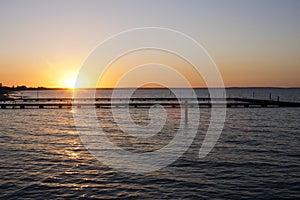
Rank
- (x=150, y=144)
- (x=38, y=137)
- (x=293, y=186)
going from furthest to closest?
1. (x=38, y=137)
2. (x=150, y=144)
3. (x=293, y=186)

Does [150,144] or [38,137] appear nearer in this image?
[150,144]

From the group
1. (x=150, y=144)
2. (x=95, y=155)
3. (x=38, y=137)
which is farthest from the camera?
(x=38, y=137)

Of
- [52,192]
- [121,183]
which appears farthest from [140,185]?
[52,192]

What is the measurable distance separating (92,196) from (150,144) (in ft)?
49.1

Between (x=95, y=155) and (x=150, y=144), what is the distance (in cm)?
673

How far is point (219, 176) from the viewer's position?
18.7 m

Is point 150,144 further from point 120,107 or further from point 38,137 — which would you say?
point 120,107

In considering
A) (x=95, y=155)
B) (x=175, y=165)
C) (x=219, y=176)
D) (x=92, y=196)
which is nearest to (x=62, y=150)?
(x=95, y=155)

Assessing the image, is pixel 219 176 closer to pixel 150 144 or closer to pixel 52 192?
pixel 52 192

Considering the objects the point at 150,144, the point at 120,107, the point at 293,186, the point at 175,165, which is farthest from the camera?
the point at 120,107

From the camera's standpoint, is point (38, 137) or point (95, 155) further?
point (38, 137)

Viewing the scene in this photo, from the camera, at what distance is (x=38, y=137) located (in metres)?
34.6

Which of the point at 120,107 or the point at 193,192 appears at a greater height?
the point at 120,107

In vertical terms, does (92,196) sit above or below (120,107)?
below
